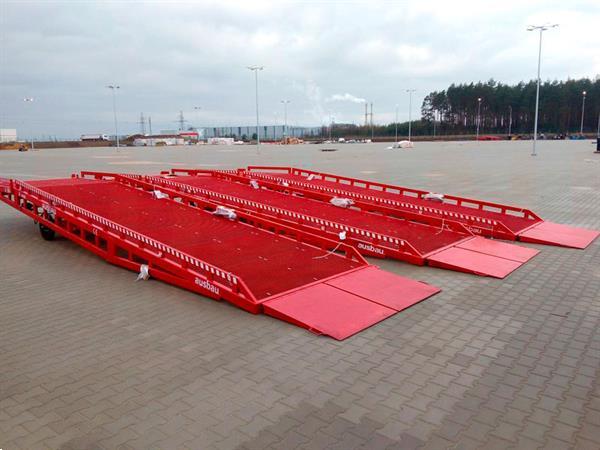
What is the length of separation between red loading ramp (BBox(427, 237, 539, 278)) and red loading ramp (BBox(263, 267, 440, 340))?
113cm

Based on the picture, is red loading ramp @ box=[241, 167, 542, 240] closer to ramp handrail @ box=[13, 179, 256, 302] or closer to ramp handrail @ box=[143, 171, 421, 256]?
ramp handrail @ box=[143, 171, 421, 256]

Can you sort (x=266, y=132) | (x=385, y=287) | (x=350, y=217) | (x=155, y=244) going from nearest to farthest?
(x=385, y=287)
(x=155, y=244)
(x=350, y=217)
(x=266, y=132)

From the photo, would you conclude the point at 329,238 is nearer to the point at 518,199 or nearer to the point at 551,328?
the point at 551,328

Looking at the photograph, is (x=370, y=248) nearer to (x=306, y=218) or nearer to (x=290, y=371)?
(x=306, y=218)

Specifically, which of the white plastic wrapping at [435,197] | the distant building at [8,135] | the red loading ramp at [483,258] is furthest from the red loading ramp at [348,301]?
the distant building at [8,135]

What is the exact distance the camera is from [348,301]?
5746 millimetres

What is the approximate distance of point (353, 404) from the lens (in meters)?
3.71

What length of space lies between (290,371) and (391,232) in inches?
201

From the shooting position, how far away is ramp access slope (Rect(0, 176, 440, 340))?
559 centimetres

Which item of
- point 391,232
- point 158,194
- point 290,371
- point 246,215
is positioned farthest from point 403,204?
point 290,371

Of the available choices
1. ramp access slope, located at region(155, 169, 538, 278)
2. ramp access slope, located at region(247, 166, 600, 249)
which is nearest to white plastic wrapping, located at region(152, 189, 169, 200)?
ramp access slope, located at region(155, 169, 538, 278)

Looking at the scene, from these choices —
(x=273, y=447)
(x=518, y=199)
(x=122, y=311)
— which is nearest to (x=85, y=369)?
(x=122, y=311)

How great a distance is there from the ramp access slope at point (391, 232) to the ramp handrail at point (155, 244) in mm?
2559

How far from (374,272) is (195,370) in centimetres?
328
